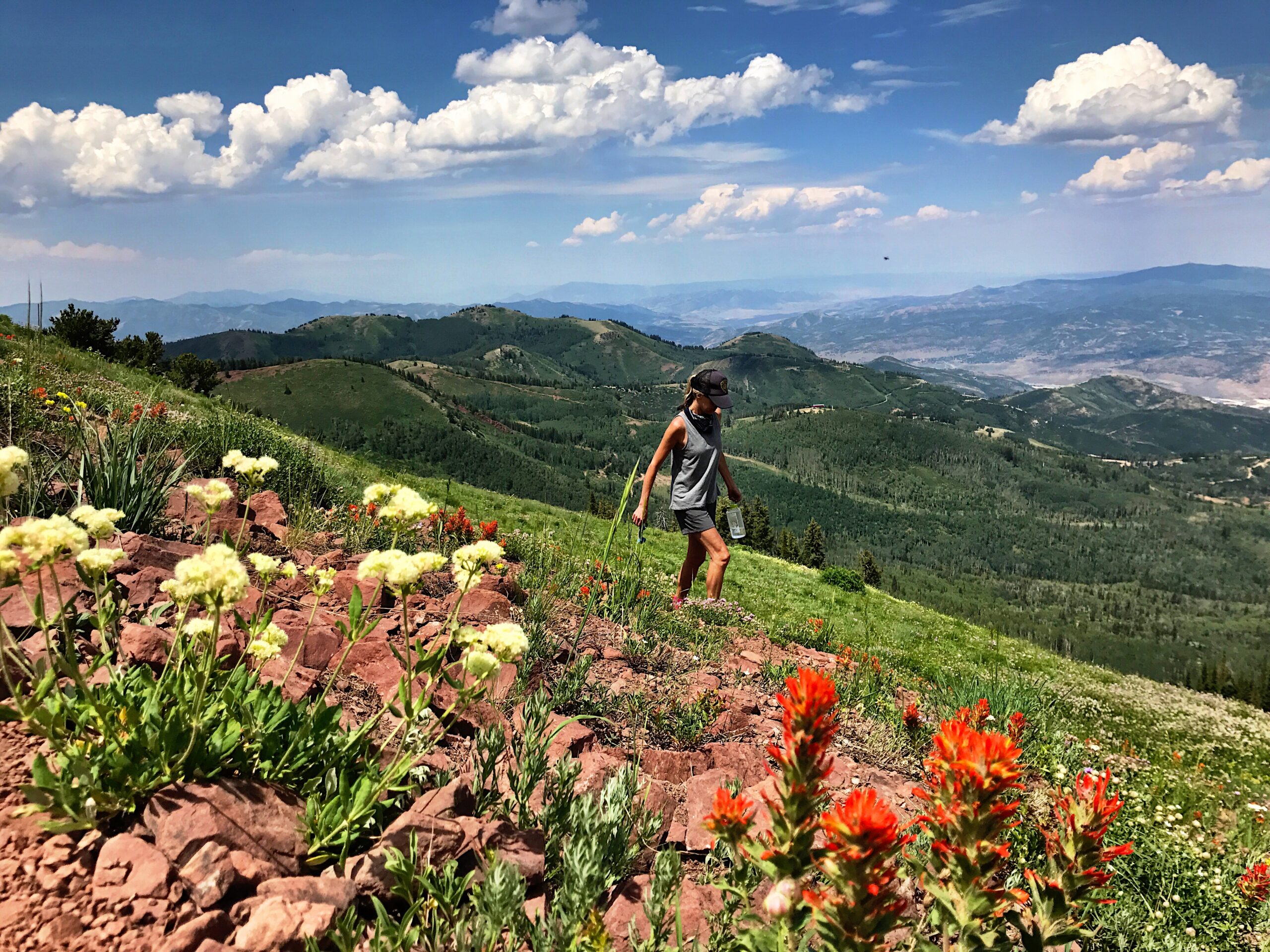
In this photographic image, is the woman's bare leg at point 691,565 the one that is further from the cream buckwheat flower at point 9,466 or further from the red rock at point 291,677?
the cream buckwheat flower at point 9,466

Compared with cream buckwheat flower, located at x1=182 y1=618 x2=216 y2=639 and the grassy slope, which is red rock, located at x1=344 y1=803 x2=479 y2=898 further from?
the grassy slope

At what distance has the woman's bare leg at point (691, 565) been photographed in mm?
8773

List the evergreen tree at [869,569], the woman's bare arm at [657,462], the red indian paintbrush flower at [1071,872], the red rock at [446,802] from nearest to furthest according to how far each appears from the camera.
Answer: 1. the red indian paintbrush flower at [1071,872]
2. the red rock at [446,802]
3. the woman's bare arm at [657,462]
4. the evergreen tree at [869,569]

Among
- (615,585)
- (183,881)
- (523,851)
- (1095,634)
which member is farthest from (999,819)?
(1095,634)

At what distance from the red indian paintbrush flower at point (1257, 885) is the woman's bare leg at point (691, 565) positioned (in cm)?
567

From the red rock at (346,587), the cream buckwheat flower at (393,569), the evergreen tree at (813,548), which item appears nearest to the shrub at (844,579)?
the red rock at (346,587)

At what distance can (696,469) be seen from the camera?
8.35 metres

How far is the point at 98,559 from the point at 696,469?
642 cm

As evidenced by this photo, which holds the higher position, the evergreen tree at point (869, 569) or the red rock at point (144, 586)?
the red rock at point (144, 586)

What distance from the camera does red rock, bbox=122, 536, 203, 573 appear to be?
4539 mm

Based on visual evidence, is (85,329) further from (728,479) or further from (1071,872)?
(1071,872)

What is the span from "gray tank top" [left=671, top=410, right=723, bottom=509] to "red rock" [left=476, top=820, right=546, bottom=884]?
561cm

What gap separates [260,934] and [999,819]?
93.6 inches

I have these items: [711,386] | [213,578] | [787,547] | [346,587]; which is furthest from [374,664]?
[787,547]
